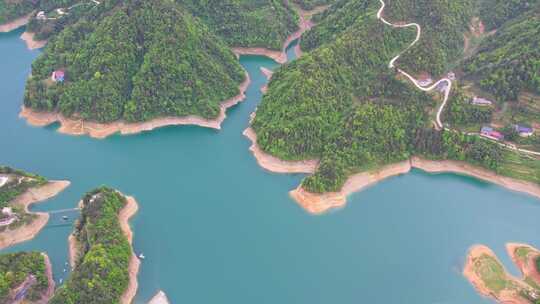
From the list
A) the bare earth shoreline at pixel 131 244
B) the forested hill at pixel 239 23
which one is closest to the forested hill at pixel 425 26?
the forested hill at pixel 239 23

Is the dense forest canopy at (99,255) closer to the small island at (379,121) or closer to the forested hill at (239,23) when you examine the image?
the small island at (379,121)

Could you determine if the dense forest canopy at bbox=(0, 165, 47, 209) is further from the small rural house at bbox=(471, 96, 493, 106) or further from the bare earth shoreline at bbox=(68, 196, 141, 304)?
the small rural house at bbox=(471, 96, 493, 106)

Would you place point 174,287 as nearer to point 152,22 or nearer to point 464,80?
point 152,22

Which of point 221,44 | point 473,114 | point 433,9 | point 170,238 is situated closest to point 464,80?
point 473,114

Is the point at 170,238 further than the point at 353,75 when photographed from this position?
No

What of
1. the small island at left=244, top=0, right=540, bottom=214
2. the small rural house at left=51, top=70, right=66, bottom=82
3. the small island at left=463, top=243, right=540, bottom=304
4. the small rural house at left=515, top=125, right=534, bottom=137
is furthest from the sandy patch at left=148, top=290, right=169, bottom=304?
the small rural house at left=515, top=125, right=534, bottom=137

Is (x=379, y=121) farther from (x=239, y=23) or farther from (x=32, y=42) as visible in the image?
(x=32, y=42)
